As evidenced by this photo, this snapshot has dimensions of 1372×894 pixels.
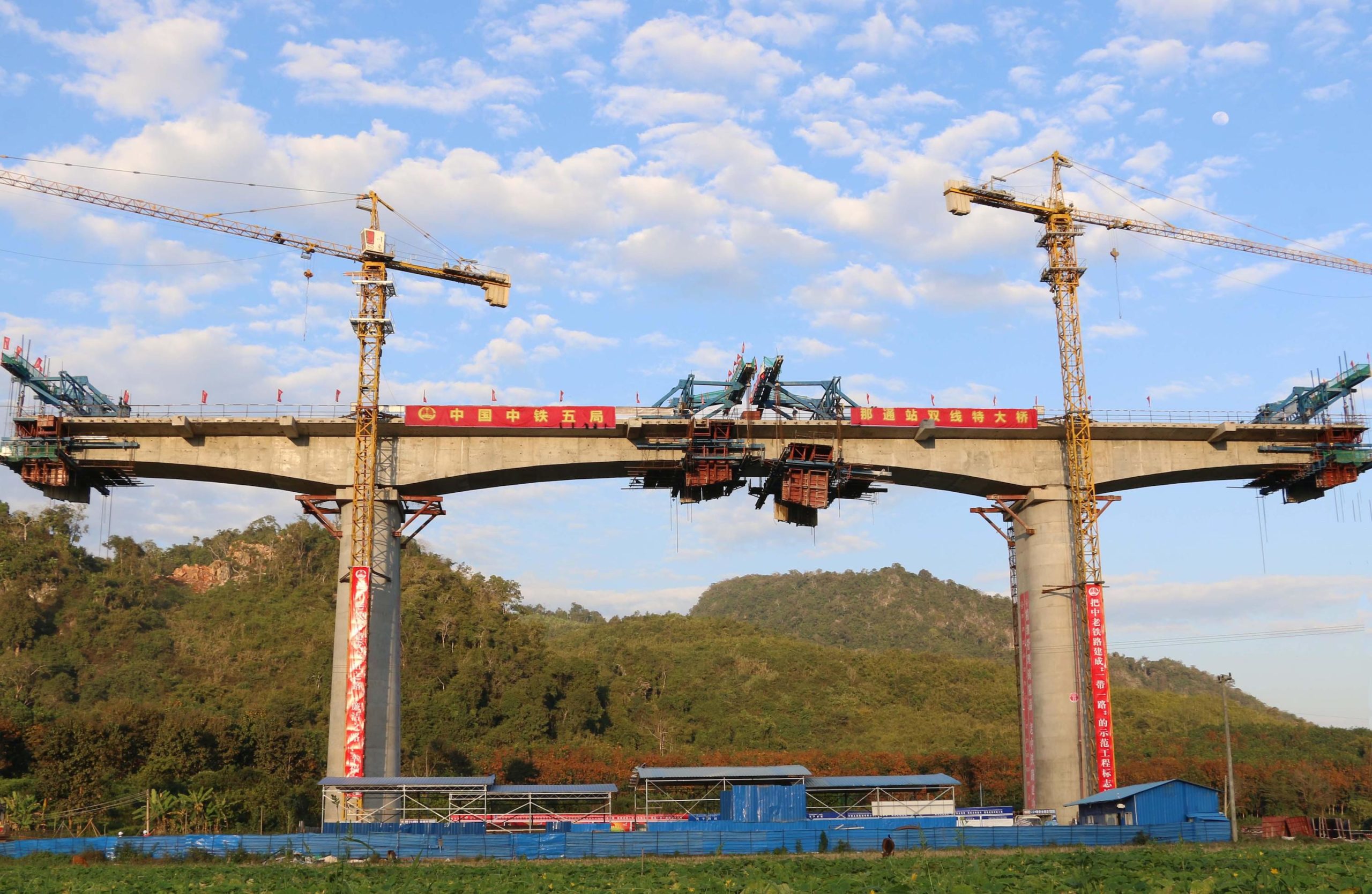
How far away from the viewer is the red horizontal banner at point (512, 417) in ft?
217

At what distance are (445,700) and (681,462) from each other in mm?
58803

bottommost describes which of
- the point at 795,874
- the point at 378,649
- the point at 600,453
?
the point at 795,874

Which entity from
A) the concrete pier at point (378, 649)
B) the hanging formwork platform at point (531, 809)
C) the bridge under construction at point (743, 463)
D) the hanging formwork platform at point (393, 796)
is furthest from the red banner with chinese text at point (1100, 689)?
the concrete pier at point (378, 649)

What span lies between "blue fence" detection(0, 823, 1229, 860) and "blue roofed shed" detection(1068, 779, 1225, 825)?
11.2 ft

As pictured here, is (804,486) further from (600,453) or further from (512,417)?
(512,417)

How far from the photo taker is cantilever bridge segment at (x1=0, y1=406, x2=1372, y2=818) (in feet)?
214

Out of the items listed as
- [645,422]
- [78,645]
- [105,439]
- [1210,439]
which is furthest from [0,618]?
[1210,439]

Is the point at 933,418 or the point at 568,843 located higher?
the point at 933,418

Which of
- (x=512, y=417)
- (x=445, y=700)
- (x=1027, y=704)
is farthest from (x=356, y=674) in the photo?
(x=445, y=700)

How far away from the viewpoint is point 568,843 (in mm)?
49125

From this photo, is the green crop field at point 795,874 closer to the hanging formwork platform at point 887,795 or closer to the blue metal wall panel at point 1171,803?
the blue metal wall panel at point 1171,803

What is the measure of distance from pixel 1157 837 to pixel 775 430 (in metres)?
28.1

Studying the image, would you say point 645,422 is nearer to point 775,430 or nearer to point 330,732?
point 775,430

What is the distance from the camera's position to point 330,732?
62.4m
